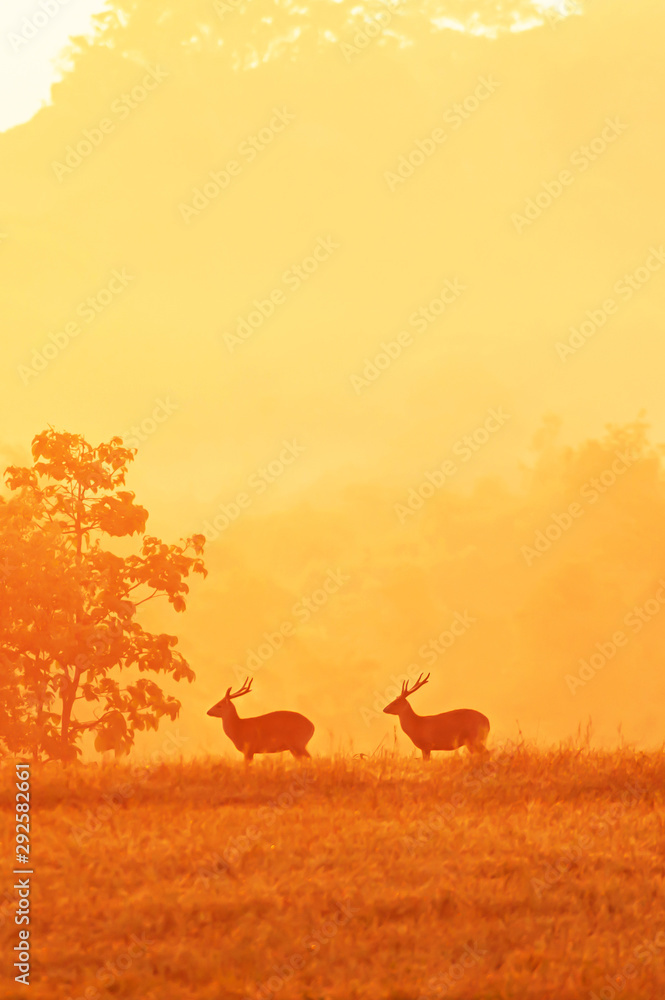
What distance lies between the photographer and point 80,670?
24.9 meters

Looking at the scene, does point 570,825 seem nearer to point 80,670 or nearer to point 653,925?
point 653,925

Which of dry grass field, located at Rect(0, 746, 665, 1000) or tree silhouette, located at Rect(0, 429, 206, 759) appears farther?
tree silhouette, located at Rect(0, 429, 206, 759)

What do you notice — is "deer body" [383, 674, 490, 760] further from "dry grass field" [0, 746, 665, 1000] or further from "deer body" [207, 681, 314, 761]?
"deer body" [207, 681, 314, 761]

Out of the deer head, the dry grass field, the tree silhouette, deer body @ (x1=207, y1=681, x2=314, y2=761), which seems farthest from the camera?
the tree silhouette

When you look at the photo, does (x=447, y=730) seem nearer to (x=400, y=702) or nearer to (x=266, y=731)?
(x=400, y=702)

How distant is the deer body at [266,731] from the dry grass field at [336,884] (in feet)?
1.76

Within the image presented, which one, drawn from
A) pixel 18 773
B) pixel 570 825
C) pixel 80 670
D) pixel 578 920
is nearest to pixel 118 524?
pixel 80 670

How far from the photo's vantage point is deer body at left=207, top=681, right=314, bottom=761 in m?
14.5

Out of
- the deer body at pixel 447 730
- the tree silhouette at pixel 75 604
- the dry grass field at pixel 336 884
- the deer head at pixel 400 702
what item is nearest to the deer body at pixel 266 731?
the dry grass field at pixel 336 884

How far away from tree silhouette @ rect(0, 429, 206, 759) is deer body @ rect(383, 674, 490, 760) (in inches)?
441

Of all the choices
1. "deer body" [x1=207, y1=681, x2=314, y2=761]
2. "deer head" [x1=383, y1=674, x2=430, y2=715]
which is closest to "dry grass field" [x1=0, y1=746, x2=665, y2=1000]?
"deer body" [x1=207, y1=681, x2=314, y2=761]

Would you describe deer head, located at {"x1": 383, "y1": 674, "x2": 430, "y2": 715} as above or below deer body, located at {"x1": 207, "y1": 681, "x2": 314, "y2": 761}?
above

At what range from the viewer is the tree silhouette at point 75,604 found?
24094mm

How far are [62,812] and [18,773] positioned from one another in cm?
87
